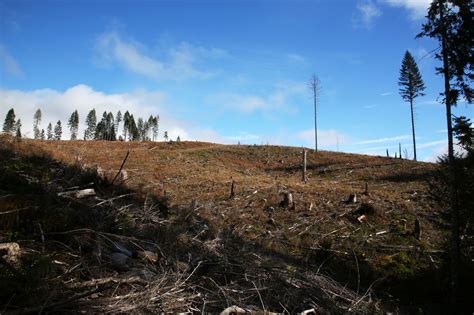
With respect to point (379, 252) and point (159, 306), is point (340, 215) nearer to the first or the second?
point (379, 252)

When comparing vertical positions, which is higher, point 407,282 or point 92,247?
point 92,247

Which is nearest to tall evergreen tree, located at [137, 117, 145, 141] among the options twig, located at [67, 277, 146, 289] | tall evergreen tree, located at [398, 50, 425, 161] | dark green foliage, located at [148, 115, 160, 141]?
dark green foliage, located at [148, 115, 160, 141]

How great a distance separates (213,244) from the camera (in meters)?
5.32

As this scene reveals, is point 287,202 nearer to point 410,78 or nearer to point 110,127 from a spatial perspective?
point 410,78

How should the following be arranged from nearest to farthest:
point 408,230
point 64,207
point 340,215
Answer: point 64,207, point 408,230, point 340,215

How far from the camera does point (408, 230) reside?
13.0 meters

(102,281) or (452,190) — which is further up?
(452,190)

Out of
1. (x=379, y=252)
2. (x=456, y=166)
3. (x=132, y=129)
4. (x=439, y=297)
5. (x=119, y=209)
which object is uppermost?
(x=132, y=129)

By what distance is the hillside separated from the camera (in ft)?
11.7

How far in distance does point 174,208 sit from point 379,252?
7050 millimetres

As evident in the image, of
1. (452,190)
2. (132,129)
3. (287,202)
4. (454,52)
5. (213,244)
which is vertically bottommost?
(213,244)

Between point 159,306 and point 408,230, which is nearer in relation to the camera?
point 159,306

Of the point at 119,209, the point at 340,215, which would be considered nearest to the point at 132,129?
the point at 340,215

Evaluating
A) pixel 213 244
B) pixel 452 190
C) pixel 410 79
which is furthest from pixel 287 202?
pixel 410 79
